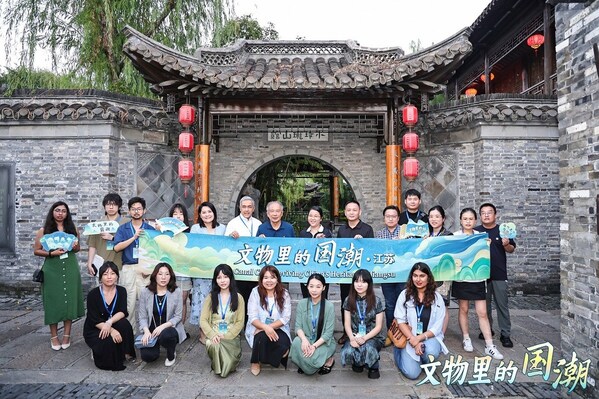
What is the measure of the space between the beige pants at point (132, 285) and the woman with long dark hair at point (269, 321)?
152 cm

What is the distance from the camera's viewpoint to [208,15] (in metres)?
11.0

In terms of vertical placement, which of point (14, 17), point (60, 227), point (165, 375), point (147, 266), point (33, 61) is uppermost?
point (14, 17)

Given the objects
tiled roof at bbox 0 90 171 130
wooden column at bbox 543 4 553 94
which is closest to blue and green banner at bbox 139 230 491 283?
tiled roof at bbox 0 90 171 130

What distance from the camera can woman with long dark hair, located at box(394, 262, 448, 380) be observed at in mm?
4105

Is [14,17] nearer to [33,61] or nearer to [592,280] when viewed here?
[33,61]

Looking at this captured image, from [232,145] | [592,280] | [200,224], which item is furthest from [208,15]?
[592,280]

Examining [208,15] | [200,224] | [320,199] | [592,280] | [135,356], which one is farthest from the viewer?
[320,199]

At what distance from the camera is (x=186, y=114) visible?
25.5 ft

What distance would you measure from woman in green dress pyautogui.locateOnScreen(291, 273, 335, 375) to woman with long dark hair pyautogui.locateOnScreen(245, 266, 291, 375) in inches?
5.9

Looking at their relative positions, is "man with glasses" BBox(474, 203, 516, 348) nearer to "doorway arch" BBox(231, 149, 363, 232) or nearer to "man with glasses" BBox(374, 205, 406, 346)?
"man with glasses" BBox(374, 205, 406, 346)

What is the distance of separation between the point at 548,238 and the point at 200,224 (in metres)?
6.67

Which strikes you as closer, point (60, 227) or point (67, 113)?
point (60, 227)

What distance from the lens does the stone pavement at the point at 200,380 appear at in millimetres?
3828

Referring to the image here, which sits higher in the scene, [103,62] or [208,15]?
[208,15]
